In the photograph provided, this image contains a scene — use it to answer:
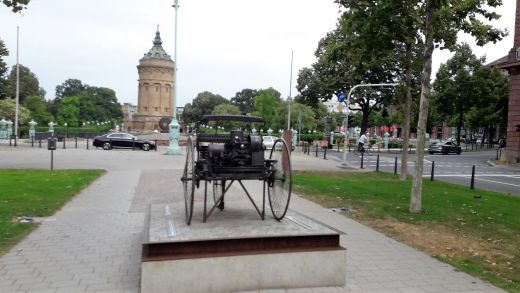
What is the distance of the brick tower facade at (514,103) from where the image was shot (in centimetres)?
3584

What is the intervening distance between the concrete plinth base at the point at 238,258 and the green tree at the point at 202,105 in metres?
112

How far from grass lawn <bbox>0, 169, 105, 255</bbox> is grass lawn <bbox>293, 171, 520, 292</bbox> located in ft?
21.3

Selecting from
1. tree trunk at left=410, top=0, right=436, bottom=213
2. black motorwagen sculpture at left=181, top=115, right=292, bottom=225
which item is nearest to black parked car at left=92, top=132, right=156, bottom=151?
tree trunk at left=410, top=0, right=436, bottom=213

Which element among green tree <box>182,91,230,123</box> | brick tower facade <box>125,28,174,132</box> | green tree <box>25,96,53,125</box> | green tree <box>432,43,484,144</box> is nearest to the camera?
green tree <box>432,43,484,144</box>

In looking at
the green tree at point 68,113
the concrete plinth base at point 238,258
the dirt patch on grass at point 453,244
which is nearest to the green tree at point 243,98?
the green tree at point 68,113

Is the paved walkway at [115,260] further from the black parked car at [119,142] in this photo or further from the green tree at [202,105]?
the green tree at [202,105]

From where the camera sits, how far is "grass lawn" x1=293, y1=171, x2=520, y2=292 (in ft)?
23.3

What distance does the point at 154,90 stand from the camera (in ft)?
274

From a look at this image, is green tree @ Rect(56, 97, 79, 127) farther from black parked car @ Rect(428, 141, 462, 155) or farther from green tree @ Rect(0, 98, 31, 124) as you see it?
black parked car @ Rect(428, 141, 462, 155)

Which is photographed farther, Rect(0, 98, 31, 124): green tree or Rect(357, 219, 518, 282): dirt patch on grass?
Rect(0, 98, 31, 124): green tree

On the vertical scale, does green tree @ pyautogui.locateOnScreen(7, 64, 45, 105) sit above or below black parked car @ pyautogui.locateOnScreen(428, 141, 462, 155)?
above

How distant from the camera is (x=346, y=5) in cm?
1377

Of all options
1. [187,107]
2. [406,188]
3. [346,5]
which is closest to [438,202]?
[406,188]

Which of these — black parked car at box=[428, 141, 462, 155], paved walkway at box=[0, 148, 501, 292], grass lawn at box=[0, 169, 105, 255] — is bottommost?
grass lawn at box=[0, 169, 105, 255]
